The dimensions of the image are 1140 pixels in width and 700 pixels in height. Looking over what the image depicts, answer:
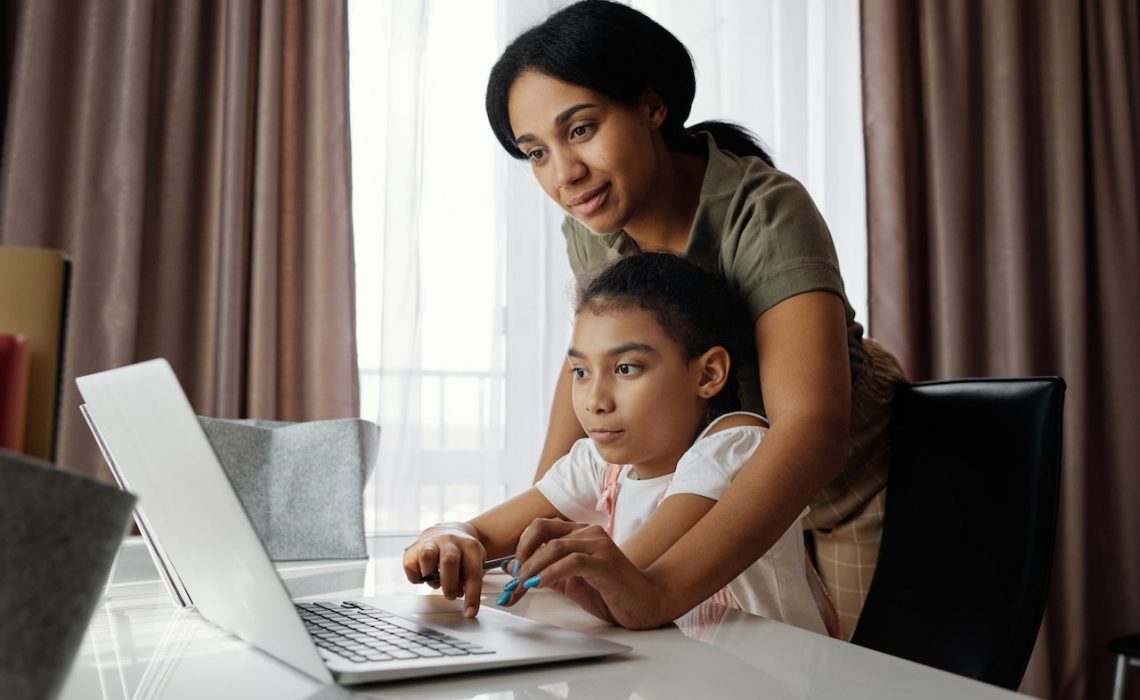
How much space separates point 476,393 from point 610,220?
1.27 m

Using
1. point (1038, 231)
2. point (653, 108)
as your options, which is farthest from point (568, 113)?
point (1038, 231)

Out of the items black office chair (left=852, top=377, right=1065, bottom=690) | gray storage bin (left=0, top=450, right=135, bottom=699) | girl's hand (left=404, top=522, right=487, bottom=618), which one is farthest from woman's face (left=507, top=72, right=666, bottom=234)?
gray storage bin (left=0, top=450, right=135, bottom=699)

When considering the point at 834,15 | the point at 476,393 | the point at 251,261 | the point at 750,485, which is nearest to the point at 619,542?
the point at 750,485

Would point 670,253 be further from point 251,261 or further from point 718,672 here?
point 251,261

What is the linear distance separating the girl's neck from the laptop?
67 centimetres

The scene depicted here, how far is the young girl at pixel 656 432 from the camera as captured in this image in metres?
0.93

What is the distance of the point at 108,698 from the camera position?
457 mm

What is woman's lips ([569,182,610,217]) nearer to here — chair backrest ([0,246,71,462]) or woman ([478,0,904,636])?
woman ([478,0,904,636])

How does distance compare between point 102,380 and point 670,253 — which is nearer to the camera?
point 102,380

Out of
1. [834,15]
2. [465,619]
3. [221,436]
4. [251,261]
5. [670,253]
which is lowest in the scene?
[465,619]

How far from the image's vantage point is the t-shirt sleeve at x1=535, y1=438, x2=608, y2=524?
1.12m

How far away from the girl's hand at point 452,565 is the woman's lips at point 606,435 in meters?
0.29

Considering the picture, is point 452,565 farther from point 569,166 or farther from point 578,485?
point 569,166

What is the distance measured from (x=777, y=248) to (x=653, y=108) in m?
0.29
